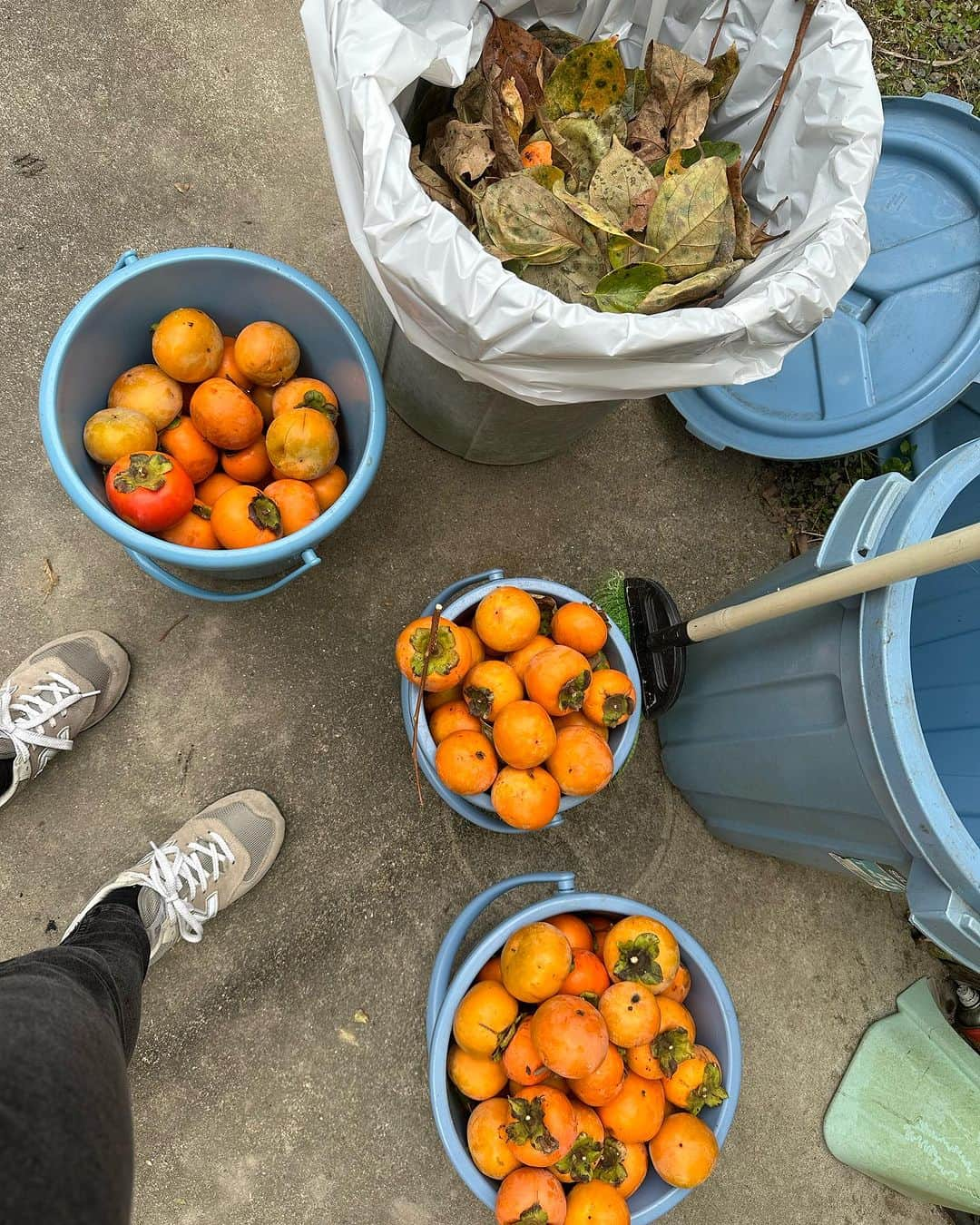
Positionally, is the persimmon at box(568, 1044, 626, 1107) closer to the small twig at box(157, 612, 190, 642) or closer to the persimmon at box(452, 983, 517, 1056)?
the persimmon at box(452, 983, 517, 1056)

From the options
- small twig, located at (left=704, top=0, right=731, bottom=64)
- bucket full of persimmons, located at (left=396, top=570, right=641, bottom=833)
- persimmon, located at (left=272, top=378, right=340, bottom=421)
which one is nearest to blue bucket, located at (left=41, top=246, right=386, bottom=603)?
persimmon, located at (left=272, top=378, right=340, bottom=421)

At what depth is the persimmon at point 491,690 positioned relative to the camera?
1181 mm

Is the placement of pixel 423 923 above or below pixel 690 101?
below

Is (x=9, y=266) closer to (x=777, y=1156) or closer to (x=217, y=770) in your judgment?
(x=217, y=770)

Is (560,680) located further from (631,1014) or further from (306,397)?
(306,397)

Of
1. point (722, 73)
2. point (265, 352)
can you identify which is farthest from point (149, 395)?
point (722, 73)

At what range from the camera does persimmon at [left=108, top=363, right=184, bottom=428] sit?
4.10 ft

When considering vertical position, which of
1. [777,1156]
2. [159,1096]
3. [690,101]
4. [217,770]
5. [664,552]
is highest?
[690,101]

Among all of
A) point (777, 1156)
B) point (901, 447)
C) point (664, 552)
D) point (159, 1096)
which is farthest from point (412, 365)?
point (777, 1156)

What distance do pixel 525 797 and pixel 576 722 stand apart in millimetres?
168

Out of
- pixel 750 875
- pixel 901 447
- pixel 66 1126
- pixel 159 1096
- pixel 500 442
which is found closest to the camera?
pixel 66 1126

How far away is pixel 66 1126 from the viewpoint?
0.65 meters

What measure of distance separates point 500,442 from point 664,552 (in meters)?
0.51

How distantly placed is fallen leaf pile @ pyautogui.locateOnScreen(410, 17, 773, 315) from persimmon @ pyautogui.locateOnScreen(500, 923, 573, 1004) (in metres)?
0.96
